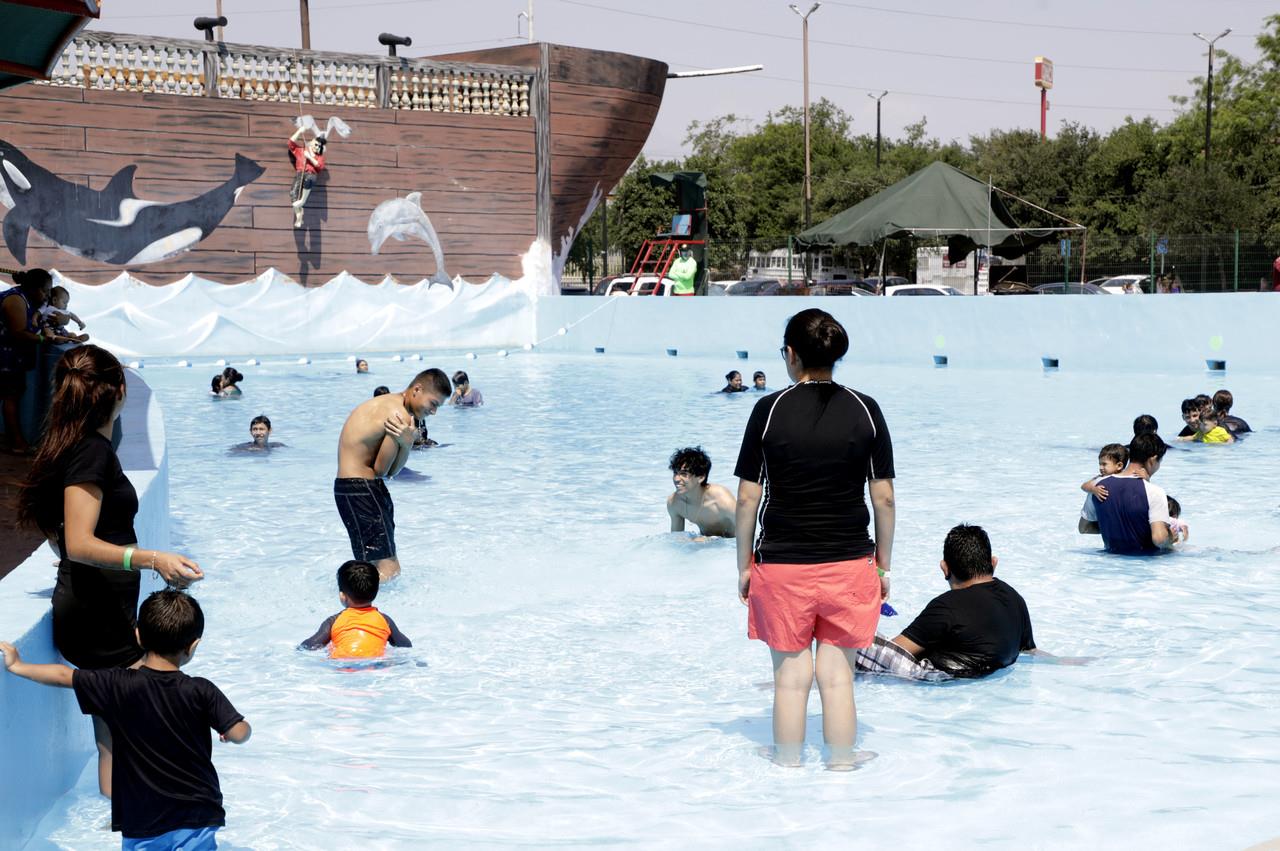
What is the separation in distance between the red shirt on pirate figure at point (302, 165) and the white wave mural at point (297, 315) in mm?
1496

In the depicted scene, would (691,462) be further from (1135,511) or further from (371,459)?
(1135,511)

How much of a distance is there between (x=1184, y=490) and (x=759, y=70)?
69.7ft

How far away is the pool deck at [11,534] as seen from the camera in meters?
6.25

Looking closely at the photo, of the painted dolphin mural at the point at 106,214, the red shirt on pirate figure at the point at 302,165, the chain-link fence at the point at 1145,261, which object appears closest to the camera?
the painted dolphin mural at the point at 106,214

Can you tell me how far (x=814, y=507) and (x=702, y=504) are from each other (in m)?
4.27

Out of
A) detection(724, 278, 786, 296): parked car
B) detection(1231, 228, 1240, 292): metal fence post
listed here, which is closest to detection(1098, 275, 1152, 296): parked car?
detection(1231, 228, 1240, 292): metal fence post

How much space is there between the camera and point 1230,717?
547 centimetres

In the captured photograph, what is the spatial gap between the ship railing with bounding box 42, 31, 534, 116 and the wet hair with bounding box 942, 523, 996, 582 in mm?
21238

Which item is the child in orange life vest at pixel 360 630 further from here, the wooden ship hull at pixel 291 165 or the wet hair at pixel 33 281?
the wooden ship hull at pixel 291 165

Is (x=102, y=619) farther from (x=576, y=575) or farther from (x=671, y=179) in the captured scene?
(x=671, y=179)

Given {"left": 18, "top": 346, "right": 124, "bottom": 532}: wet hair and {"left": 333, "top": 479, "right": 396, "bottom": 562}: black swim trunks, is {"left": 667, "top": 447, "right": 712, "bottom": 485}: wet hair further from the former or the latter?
{"left": 18, "top": 346, "right": 124, "bottom": 532}: wet hair

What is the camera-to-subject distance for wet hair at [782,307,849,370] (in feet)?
14.7

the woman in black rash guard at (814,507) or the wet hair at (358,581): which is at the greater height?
the woman in black rash guard at (814,507)

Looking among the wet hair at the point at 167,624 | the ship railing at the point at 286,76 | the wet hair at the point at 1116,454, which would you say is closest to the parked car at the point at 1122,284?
the ship railing at the point at 286,76
